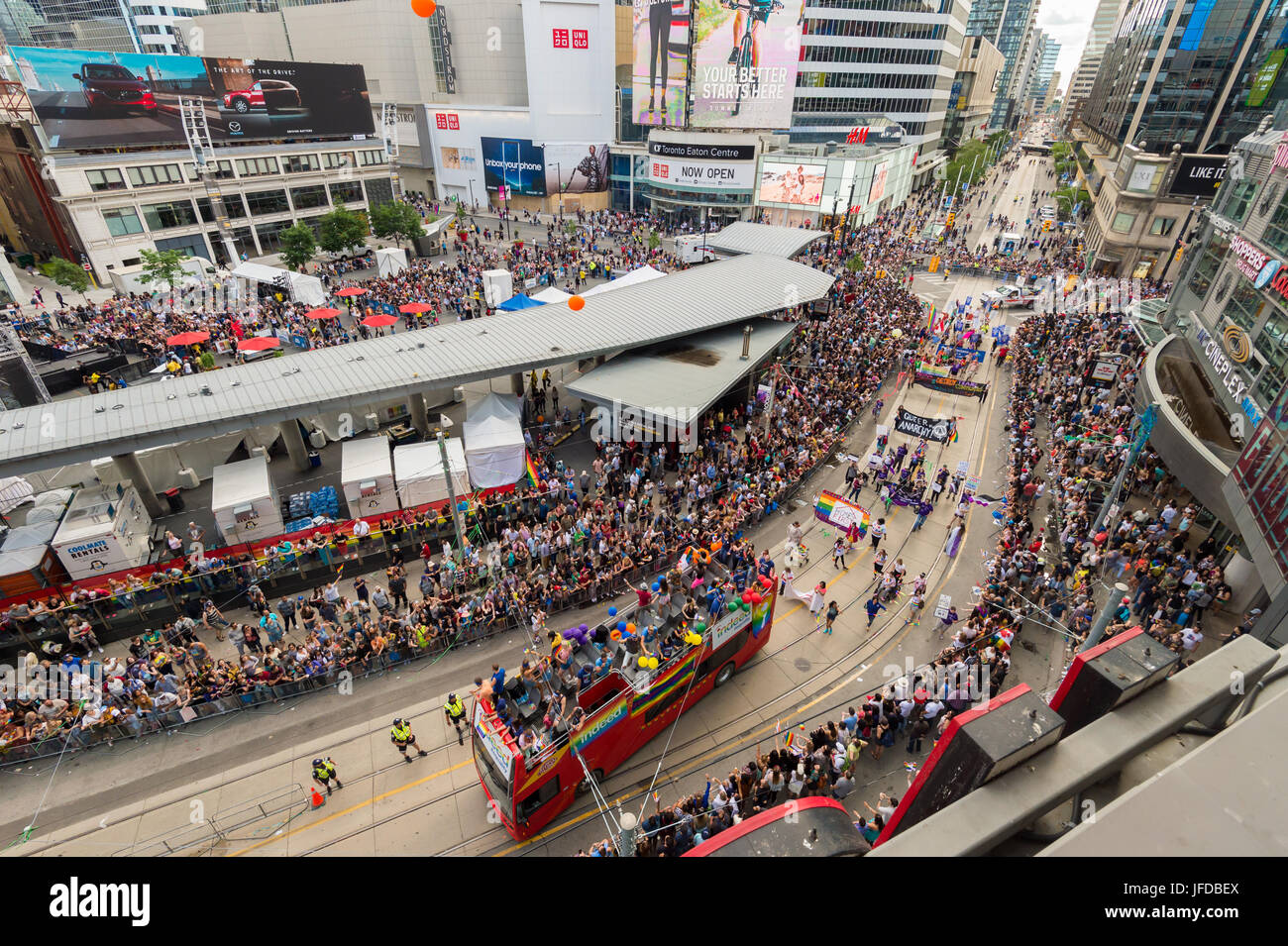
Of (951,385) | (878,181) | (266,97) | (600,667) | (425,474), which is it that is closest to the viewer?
(600,667)

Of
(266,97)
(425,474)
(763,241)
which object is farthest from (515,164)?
(425,474)

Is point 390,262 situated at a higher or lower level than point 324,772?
higher

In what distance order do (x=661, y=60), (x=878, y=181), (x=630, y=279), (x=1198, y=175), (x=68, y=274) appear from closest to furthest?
1. (x=630, y=279)
2. (x=68, y=274)
3. (x=1198, y=175)
4. (x=878, y=181)
5. (x=661, y=60)

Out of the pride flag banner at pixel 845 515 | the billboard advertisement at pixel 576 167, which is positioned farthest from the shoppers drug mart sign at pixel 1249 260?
the billboard advertisement at pixel 576 167

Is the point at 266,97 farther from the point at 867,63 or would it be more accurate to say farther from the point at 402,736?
the point at 867,63

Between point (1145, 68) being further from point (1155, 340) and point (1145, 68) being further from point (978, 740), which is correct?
point (978, 740)

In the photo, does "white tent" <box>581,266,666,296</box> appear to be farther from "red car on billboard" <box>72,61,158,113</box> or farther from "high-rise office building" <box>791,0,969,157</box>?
"high-rise office building" <box>791,0,969,157</box>
